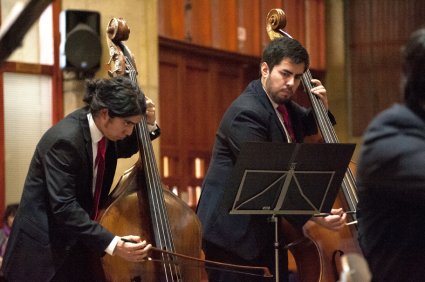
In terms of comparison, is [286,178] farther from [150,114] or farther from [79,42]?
[79,42]

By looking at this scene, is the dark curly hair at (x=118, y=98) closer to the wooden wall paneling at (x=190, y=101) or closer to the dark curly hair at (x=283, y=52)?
the dark curly hair at (x=283, y=52)

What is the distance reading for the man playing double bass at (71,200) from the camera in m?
3.47

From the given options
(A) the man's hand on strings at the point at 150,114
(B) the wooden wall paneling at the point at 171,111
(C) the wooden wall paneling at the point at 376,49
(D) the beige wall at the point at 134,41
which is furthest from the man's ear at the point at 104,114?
(C) the wooden wall paneling at the point at 376,49

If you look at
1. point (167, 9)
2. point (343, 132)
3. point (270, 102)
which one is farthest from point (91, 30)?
point (343, 132)

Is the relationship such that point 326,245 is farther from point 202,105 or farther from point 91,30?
point 202,105

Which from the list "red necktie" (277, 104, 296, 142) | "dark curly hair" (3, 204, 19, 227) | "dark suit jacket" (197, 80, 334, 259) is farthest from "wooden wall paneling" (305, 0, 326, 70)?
"dark suit jacket" (197, 80, 334, 259)

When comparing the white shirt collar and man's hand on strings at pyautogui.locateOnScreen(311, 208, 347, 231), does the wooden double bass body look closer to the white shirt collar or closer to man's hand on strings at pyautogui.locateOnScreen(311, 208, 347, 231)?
the white shirt collar

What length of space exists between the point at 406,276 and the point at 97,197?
67.2 inches

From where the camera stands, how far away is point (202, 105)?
8.23m

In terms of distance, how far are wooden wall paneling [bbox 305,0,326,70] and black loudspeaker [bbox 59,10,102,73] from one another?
3672mm

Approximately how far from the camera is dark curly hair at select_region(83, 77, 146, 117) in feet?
11.6

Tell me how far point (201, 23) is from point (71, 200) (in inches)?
191

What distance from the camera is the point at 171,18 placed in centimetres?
774

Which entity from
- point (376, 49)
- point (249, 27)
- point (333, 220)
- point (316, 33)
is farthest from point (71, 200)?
point (376, 49)
